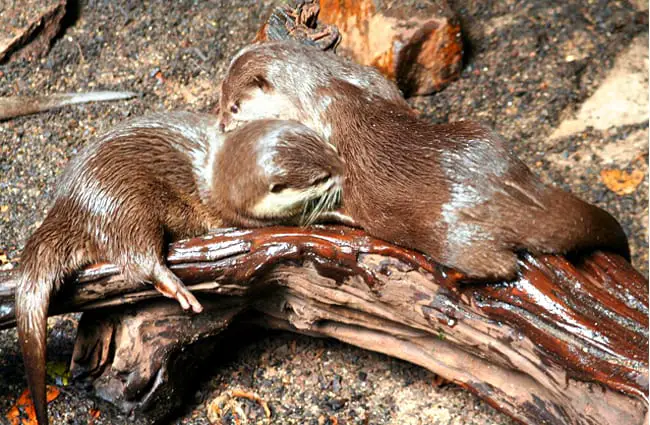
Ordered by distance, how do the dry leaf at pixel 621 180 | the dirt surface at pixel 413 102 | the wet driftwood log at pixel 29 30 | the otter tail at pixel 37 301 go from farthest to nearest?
the wet driftwood log at pixel 29 30, the dry leaf at pixel 621 180, the dirt surface at pixel 413 102, the otter tail at pixel 37 301

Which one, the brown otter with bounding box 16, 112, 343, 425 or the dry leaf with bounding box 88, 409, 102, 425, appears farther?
the dry leaf with bounding box 88, 409, 102, 425

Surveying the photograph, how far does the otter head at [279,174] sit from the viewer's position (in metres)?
2.01

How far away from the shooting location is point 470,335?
2.01 meters

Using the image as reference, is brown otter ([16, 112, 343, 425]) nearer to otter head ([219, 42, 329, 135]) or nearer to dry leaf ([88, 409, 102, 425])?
otter head ([219, 42, 329, 135])

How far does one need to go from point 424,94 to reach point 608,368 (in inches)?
68.3

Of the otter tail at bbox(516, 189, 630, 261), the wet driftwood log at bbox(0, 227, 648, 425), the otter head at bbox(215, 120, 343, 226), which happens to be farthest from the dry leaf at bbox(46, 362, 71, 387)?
the otter tail at bbox(516, 189, 630, 261)

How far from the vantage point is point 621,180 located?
2.87m

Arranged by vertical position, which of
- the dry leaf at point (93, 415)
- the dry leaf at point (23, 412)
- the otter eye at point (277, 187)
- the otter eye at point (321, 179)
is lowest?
the dry leaf at point (23, 412)

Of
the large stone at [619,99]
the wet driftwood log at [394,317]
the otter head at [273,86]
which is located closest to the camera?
the wet driftwood log at [394,317]

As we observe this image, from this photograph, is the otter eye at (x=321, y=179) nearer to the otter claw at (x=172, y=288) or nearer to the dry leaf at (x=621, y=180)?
the otter claw at (x=172, y=288)

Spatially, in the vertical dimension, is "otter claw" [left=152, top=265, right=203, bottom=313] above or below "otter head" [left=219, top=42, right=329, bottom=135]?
below

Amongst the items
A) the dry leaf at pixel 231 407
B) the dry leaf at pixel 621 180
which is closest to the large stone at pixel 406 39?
the dry leaf at pixel 621 180

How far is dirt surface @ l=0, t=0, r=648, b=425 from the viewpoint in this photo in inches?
96.0

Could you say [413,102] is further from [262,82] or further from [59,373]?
[59,373]
